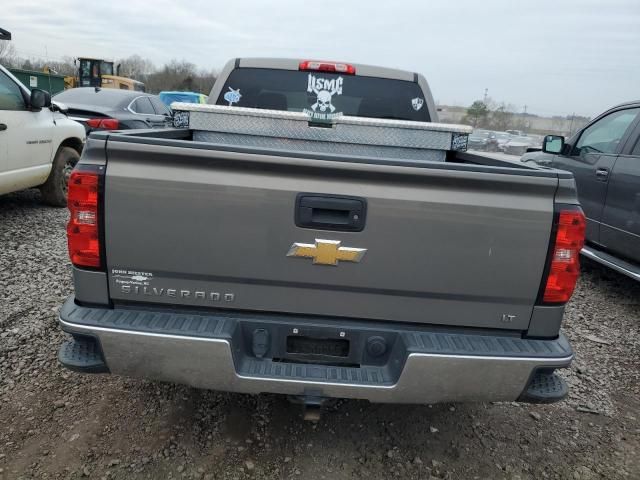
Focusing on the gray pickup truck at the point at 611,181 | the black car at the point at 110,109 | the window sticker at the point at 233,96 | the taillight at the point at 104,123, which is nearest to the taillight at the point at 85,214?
the window sticker at the point at 233,96

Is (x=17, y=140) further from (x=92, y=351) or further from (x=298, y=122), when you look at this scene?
(x=92, y=351)

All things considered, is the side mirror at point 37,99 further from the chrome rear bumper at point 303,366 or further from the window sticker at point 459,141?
the window sticker at point 459,141

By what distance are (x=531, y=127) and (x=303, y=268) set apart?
42.0 meters

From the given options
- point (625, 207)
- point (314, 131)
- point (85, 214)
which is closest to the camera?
point (85, 214)

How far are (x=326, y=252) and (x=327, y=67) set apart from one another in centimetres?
266

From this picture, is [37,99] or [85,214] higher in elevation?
[37,99]

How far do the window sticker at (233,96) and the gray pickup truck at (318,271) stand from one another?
248 centimetres

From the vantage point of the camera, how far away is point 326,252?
7.20 feet

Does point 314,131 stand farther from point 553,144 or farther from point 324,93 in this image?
point 553,144

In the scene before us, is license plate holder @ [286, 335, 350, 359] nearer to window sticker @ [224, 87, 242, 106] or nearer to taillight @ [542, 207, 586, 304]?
taillight @ [542, 207, 586, 304]

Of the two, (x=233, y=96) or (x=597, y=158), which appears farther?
(x=597, y=158)

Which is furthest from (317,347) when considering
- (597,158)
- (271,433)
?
(597,158)

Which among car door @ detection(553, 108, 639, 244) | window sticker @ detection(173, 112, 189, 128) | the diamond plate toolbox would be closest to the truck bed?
A: the diamond plate toolbox

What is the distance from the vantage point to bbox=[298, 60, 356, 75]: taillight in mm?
4355
